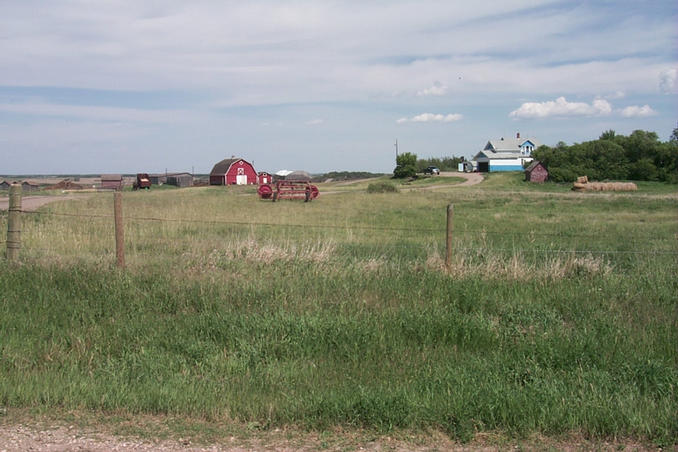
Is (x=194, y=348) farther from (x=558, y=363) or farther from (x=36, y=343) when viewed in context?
(x=558, y=363)

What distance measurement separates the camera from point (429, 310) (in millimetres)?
7641

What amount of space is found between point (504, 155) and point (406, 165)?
22.4 metres

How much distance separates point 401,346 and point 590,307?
296cm

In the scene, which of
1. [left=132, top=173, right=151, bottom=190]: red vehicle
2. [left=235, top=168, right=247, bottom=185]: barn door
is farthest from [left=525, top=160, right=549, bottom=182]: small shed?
[left=132, top=173, right=151, bottom=190]: red vehicle

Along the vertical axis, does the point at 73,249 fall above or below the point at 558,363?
above

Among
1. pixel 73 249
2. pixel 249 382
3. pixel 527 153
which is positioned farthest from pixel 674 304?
pixel 527 153

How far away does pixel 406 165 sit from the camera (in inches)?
3770

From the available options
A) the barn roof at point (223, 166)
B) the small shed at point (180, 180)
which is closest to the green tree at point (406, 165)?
the barn roof at point (223, 166)

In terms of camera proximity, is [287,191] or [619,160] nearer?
[287,191]

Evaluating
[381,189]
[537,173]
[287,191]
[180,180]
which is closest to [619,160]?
[537,173]

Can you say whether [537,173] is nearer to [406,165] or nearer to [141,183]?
[406,165]

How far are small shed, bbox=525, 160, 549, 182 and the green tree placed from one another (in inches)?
911

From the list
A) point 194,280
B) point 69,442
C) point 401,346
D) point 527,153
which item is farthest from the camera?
point 527,153

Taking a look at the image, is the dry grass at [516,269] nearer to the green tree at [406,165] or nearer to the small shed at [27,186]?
the small shed at [27,186]
